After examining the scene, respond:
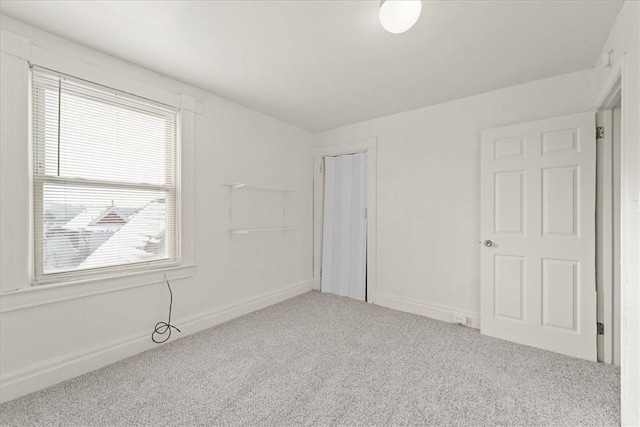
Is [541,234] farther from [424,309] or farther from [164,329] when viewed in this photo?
[164,329]

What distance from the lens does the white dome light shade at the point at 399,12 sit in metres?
1.48

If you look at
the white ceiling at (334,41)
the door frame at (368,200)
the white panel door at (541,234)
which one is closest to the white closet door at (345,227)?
the door frame at (368,200)

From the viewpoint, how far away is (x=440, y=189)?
315cm

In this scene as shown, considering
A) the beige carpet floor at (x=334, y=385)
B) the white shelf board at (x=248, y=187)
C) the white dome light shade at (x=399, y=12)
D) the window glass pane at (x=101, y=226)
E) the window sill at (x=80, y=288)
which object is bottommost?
the beige carpet floor at (x=334, y=385)

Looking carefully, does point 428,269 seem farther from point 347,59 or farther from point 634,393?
point 347,59

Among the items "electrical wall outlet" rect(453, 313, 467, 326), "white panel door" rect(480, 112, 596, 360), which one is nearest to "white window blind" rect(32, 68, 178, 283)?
"electrical wall outlet" rect(453, 313, 467, 326)

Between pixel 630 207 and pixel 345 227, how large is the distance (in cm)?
280

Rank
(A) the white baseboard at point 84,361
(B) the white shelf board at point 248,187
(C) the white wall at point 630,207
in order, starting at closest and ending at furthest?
(C) the white wall at point 630,207
(A) the white baseboard at point 84,361
(B) the white shelf board at point 248,187

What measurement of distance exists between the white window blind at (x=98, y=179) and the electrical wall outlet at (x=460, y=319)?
2.94 metres

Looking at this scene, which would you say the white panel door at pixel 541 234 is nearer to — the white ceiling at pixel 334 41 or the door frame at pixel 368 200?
the white ceiling at pixel 334 41

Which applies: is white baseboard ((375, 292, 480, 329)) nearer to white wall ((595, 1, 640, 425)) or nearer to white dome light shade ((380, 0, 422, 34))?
white wall ((595, 1, 640, 425))

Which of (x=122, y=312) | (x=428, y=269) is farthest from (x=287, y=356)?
(x=428, y=269)

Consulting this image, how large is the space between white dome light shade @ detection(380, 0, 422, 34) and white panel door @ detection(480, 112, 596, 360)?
1680mm

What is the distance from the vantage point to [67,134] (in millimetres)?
2037
